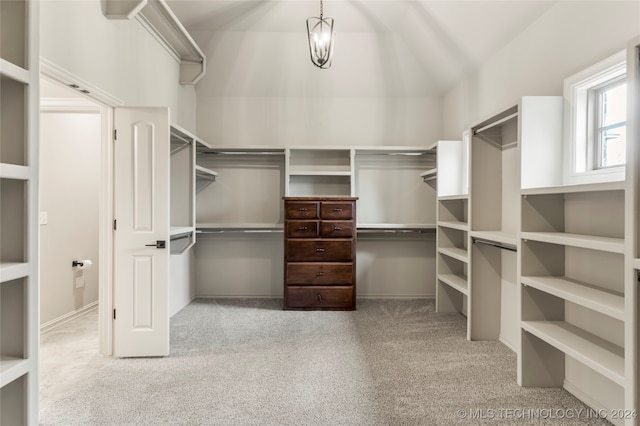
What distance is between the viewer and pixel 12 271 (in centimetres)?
115

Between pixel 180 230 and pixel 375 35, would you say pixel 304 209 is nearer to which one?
pixel 180 230

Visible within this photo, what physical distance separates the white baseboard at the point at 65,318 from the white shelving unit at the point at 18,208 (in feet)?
9.32

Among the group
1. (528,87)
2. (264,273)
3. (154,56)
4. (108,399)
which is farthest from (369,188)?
(108,399)

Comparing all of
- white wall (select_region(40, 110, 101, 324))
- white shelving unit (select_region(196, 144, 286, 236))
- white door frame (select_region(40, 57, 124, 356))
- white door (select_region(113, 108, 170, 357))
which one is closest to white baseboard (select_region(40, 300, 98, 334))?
white wall (select_region(40, 110, 101, 324))

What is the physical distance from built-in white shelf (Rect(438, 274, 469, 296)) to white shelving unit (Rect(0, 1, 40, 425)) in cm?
311

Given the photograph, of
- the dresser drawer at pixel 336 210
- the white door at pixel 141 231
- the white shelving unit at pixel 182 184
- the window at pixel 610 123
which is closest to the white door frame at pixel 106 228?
the white door at pixel 141 231

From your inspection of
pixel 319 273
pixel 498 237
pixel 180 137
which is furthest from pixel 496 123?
pixel 180 137

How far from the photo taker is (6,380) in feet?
3.71

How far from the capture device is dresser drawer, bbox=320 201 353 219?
4.30m

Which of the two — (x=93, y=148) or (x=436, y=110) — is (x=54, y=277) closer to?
(x=93, y=148)

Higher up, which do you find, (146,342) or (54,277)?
(54,277)

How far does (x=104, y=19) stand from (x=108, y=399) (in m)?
2.60

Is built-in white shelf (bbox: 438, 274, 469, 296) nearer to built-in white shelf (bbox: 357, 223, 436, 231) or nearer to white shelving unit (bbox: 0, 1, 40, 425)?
built-in white shelf (bbox: 357, 223, 436, 231)

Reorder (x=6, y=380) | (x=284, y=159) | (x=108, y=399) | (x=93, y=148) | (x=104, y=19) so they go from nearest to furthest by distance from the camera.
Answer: (x=6, y=380)
(x=108, y=399)
(x=104, y=19)
(x=93, y=148)
(x=284, y=159)
